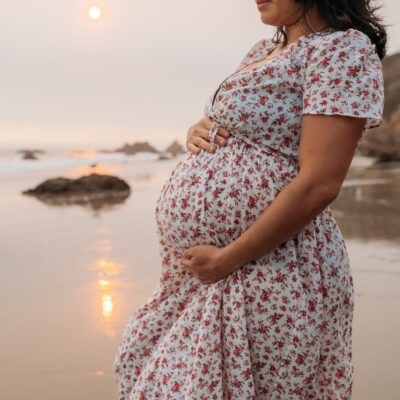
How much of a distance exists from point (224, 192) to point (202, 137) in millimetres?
175

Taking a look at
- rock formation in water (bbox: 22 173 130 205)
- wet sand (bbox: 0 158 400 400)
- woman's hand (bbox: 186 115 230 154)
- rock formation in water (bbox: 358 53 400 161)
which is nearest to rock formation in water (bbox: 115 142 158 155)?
rock formation in water (bbox: 358 53 400 161)

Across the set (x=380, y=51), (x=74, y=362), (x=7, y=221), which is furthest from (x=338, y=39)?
(x=7, y=221)

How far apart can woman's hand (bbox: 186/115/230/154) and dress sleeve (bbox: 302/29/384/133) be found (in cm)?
21

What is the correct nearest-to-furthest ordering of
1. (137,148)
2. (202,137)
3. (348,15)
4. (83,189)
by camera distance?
(348,15) < (202,137) < (83,189) < (137,148)

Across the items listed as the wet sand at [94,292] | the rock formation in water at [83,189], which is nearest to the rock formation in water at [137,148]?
the rock formation in water at [83,189]

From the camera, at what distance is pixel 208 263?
4.04 ft

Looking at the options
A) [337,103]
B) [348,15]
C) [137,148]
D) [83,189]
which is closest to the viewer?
[337,103]

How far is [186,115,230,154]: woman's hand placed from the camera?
1262mm

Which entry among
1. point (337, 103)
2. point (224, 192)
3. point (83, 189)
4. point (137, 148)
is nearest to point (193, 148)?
point (224, 192)

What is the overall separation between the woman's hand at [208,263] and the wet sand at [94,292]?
1.07 m

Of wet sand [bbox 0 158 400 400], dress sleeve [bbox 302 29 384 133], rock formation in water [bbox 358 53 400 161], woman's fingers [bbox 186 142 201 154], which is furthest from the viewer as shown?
rock formation in water [bbox 358 53 400 161]

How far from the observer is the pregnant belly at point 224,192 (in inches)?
47.1

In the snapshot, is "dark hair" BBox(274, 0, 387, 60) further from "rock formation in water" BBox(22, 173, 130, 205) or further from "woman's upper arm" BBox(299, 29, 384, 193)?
"rock formation in water" BBox(22, 173, 130, 205)

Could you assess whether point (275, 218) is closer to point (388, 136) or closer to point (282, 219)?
point (282, 219)
